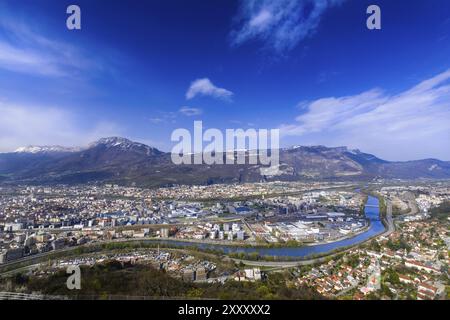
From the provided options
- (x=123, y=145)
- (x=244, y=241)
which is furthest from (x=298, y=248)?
(x=123, y=145)

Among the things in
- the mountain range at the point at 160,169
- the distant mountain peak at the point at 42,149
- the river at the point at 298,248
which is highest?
the distant mountain peak at the point at 42,149

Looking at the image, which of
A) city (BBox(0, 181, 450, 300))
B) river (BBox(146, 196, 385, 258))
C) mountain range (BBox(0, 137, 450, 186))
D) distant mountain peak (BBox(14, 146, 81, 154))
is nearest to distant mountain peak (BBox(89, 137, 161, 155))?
mountain range (BBox(0, 137, 450, 186))

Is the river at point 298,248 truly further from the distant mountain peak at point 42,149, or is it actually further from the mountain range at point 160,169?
the distant mountain peak at point 42,149

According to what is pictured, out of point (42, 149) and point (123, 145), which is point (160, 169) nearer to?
point (123, 145)

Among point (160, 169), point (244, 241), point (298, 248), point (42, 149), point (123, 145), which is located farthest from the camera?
point (42, 149)

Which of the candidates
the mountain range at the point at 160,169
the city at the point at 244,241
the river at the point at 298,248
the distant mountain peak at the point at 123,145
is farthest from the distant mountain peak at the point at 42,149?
the river at the point at 298,248

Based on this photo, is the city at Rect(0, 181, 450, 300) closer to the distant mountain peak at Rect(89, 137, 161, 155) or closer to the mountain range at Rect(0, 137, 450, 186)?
the mountain range at Rect(0, 137, 450, 186)

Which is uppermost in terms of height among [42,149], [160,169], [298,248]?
[42,149]
